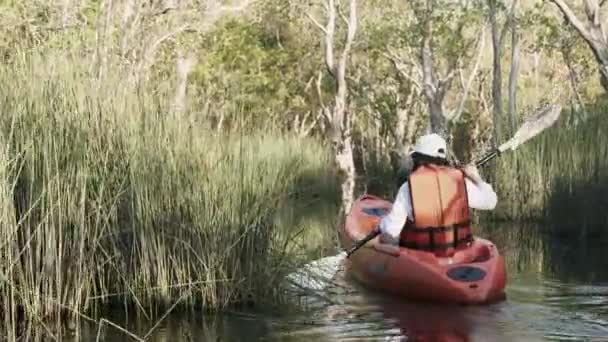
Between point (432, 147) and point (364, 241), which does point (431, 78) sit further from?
point (432, 147)

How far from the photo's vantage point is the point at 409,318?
8.40 meters

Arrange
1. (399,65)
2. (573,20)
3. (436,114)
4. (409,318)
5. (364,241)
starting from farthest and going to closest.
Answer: (399,65), (436,114), (573,20), (364,241), (409,318)

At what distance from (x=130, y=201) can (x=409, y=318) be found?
230 centimetres

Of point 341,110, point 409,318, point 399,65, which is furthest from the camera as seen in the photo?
point 399,65

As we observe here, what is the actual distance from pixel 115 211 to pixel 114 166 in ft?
0.97

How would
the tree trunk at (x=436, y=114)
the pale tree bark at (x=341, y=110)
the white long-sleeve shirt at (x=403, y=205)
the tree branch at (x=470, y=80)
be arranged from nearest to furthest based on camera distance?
1. the white long-sleeve shirt at (x=403, y=205)
2. the tree trunk at (x=436, y=114)
3. the pale tree bark at (x=341, y=110)
4. the tree branch at (x=470, y=80)

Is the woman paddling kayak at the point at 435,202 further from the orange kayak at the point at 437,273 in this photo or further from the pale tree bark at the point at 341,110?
the pale tree bark at the point at 341,110

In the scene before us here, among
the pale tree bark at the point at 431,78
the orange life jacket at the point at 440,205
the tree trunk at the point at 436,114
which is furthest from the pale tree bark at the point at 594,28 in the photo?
the tree trunk at the point at 436,114

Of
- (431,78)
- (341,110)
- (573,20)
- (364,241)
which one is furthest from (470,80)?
(364,241)

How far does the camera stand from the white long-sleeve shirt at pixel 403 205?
8969 millimetres

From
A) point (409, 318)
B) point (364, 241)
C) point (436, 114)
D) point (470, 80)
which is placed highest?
point (470, 80)

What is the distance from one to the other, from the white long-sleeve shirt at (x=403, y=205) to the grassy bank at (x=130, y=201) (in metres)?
1.28

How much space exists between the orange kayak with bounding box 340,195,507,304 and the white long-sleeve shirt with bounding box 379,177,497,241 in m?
0.27

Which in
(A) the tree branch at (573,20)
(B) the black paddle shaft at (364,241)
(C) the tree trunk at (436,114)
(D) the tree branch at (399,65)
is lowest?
(B) the black paddle shaft at (364,241)
